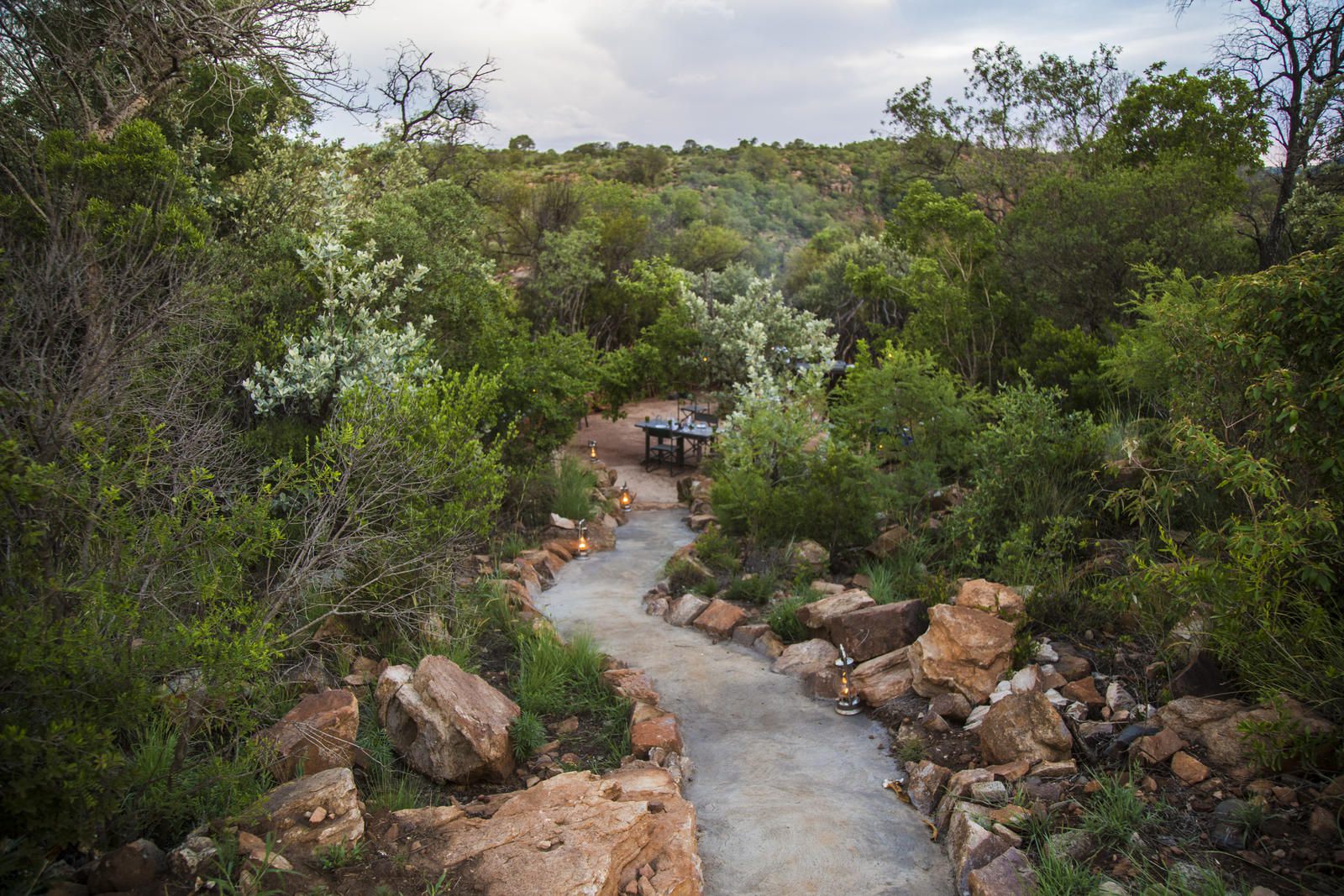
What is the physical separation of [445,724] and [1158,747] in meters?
3.44

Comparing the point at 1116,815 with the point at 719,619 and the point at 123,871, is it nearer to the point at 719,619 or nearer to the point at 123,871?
the point at 719,619

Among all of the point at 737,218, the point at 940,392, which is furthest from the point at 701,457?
the point at 737,218

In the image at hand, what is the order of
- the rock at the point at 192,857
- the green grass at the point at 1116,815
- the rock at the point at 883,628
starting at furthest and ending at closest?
the rock at the point at 883,628 → the green grass at the point at 1116,815 → the rock at the point at 192,857

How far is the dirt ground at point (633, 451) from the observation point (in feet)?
40.4

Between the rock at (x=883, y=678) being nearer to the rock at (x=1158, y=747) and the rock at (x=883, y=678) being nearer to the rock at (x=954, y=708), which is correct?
the rock at (x=954, y=708)

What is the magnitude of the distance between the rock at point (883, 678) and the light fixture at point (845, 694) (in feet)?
0.19

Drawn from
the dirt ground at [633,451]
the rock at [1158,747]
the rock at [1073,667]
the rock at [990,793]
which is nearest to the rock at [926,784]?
the rock at [990,793]

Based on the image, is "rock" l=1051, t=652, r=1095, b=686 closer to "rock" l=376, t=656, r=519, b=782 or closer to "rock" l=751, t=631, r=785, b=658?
"rock" l=751, t=631, r=785, b=658

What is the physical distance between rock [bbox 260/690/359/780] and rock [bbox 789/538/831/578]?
A: 169 inches

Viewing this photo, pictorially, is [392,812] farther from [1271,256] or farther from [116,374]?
[1271,256]

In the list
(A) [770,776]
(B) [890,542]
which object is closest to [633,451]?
(B) [890,542]

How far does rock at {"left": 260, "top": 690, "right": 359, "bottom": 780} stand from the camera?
156 inches

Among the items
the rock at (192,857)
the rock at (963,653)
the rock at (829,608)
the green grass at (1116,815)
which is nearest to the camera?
the rock at (192,857)

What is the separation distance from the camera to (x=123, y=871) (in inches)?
113
